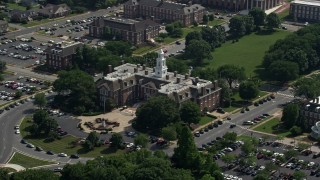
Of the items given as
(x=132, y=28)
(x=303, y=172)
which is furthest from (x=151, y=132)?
(x=132, y=28)

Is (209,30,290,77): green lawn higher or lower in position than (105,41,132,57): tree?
lower

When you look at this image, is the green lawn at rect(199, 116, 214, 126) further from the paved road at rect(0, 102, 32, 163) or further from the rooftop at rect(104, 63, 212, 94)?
the paved road at rect(0, 102, 32, 163)

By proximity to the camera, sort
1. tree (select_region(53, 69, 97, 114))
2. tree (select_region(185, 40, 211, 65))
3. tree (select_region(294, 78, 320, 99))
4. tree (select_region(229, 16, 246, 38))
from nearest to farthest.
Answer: tree (select_region(294, 78, 320, 99)) → tree (select_region(53, 69, 97, 114)) → tree (select_region(185, 40, 211, 65)) → tree (select_region(229, 16, 246, 38))

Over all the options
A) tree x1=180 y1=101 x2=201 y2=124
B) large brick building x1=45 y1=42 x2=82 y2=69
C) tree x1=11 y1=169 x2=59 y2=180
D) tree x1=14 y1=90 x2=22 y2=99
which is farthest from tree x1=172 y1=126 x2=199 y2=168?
large brick building x1=45 y1=42 x2=82 y2=69

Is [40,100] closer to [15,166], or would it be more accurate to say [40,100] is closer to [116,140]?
[116,140]

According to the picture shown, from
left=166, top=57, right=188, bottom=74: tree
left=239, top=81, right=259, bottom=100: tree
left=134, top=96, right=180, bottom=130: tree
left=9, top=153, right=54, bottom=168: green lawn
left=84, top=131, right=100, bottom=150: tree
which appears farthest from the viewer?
left=166, top=57, right=188, bottom=74: tree

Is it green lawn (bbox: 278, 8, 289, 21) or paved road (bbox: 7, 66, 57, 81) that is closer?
paved road (bbox: 7, 66, 57, 81)

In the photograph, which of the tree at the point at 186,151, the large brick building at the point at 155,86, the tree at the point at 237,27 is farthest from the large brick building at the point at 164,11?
the tree at the point at 186,151

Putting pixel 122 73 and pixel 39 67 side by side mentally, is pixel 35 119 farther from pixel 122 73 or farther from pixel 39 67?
pixel 39 67
